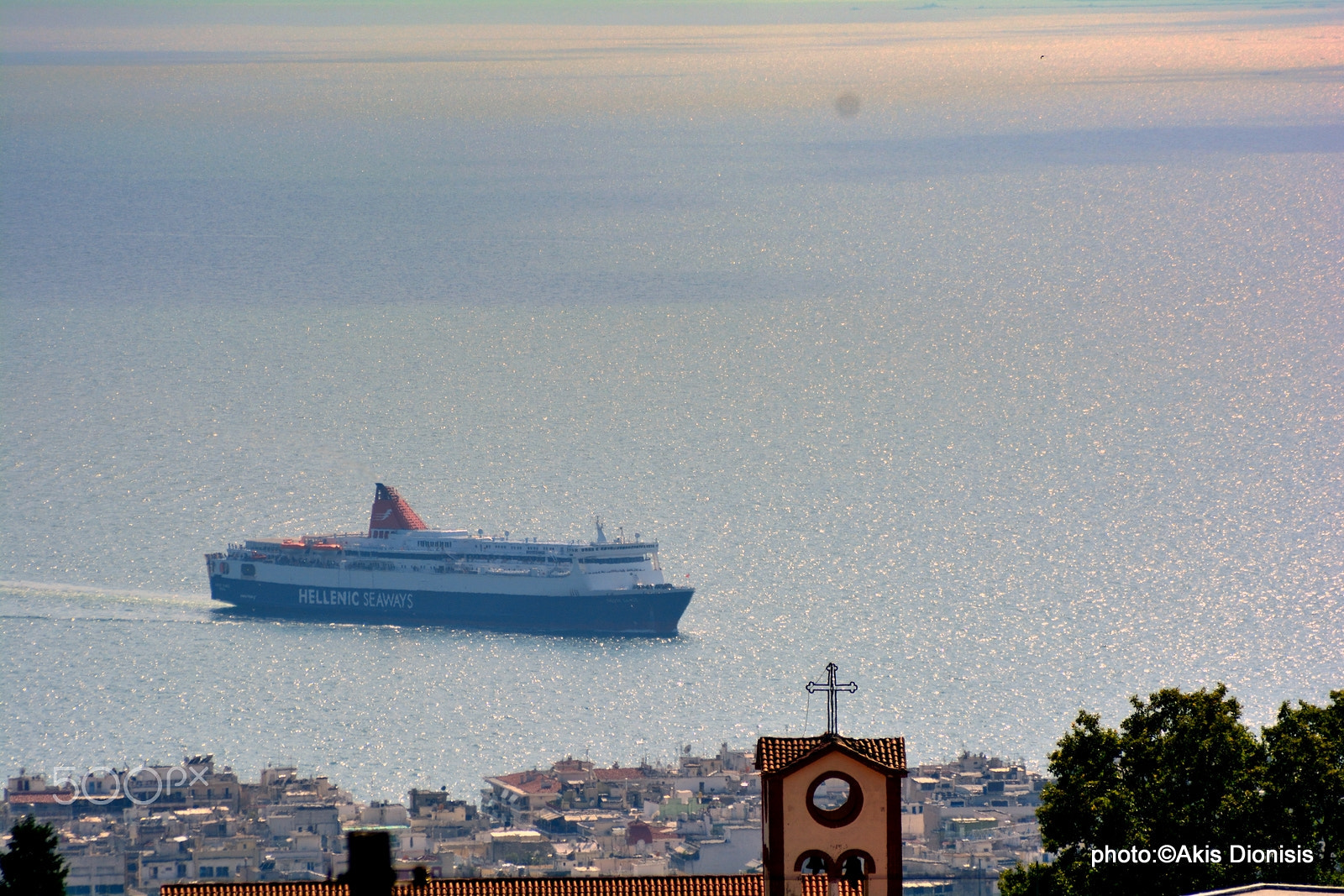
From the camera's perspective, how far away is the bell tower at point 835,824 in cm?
1541

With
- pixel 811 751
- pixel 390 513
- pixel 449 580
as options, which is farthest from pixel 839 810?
pixel 390 513

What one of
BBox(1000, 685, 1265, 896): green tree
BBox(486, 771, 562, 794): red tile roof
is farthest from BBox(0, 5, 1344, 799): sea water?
BBox(1000, 685, 1265, 896): green tree

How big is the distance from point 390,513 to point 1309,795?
233ft

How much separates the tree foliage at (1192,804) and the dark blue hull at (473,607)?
59763 millimetres

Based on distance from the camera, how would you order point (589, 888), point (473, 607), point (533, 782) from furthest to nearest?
point (473, 607) → point (533, 782) → point (589, 888)

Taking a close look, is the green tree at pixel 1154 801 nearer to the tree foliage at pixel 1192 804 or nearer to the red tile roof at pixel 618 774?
the tree foliage at pixel 1192 804

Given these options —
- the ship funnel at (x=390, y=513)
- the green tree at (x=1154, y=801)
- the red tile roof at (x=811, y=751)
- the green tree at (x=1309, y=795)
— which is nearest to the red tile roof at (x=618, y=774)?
the ship funnel at (x=390, y=513)

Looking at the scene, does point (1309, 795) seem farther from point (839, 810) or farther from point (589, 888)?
point (589, 888)

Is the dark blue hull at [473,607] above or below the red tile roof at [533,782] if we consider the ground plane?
above

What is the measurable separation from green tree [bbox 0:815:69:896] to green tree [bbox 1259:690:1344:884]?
11.6 m

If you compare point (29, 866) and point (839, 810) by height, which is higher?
point (839, 810)

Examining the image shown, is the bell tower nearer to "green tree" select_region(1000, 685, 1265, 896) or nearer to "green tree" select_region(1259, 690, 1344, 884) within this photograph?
"green tree" select_region(1000, 685, 1265, 896)

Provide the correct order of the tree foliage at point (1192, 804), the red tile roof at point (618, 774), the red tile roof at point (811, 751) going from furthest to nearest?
the red tile roof at point (618, 774) < the tree foliage at point (1192, 804) < the red tile roof at point (811, 751)

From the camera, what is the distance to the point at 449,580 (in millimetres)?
87312
